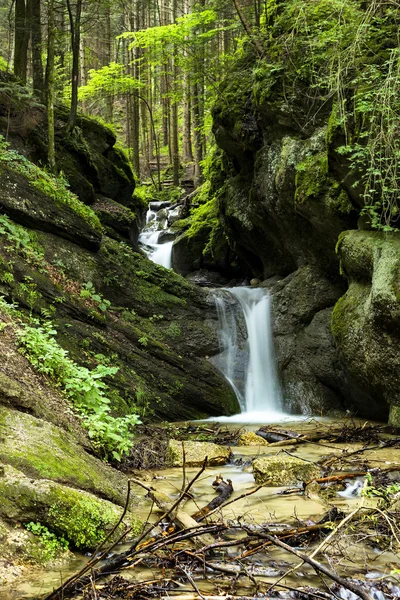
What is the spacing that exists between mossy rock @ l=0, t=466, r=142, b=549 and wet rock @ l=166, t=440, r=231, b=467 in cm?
278

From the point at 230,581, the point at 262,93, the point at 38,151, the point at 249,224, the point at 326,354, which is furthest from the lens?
the point at 249,224

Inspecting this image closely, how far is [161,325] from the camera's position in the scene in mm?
12266

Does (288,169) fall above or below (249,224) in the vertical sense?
above

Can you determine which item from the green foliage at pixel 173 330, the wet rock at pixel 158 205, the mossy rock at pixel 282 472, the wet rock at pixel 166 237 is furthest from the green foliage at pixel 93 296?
the wet rock at pixel 158 205

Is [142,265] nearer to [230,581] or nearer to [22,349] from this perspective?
[22,349]

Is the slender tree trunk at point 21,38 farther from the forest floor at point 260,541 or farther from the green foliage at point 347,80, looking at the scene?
the forest floor at point 260,541

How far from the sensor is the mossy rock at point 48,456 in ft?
12.8

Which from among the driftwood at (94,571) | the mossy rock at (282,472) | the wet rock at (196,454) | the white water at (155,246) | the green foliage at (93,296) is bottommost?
the wet rock at (196,454)

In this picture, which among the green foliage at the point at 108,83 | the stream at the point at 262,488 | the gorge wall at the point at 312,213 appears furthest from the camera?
the green foliage at the point at 108,83

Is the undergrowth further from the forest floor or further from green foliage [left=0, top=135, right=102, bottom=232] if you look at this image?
green foliage [left=0, top=135, right=102, bottom=232]

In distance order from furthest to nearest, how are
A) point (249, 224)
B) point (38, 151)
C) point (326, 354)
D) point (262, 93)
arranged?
point (249, 224), point (38, 151), point (262, 93), point (326, 354)

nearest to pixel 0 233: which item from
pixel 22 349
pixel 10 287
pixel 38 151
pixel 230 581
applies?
pixel 10 287

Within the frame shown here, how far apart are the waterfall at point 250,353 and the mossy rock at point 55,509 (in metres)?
7.64

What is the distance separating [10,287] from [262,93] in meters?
7.88
